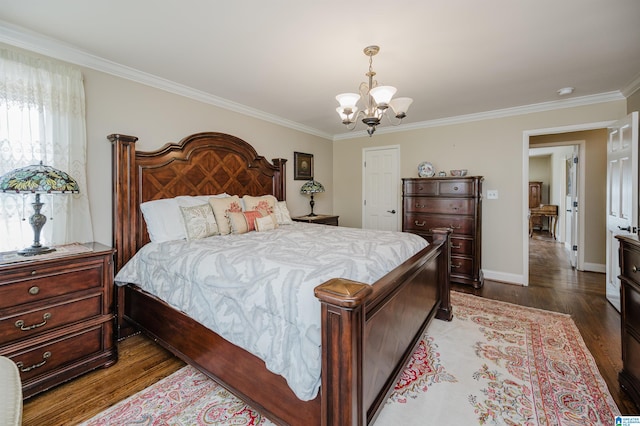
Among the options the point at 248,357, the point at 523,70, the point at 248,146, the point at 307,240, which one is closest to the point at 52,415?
the point at 248,357

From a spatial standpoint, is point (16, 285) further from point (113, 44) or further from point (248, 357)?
point (113, 44)

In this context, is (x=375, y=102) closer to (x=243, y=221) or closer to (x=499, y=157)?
(x=243, y=221)

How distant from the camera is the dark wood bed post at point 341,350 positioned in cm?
109

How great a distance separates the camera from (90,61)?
2.45 m

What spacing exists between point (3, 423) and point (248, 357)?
0.95m

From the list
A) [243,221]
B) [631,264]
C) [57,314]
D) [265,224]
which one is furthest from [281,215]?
[631,264]

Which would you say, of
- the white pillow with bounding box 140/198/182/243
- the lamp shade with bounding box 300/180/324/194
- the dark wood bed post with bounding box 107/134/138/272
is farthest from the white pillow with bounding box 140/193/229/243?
the lamp shade with bounding box 300/180/324/194

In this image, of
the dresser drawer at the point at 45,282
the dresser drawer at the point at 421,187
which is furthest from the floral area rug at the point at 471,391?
the dresser drawer at the point at 421,187

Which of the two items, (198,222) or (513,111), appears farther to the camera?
(513,111)

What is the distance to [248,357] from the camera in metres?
1.56

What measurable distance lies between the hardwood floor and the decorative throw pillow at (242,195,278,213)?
1.60 metres

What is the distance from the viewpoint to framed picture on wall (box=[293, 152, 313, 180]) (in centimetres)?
471

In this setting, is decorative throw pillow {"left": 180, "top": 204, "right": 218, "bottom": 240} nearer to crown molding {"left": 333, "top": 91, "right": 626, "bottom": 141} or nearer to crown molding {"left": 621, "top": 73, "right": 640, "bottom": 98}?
crown molding {"left": 333, "top": 91, "right": 626, "bottom": 141}

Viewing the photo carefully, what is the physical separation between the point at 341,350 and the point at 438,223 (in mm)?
3435
